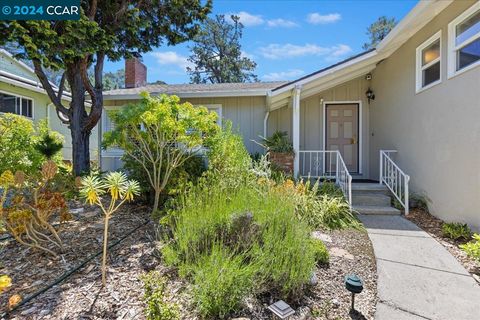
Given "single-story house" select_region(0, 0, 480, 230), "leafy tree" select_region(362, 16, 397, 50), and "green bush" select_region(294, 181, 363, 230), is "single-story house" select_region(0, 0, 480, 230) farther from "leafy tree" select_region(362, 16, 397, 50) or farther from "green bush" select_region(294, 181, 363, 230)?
"leafy tree" select_region(362, 16, 397, 50)

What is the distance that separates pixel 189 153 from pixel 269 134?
3928mm

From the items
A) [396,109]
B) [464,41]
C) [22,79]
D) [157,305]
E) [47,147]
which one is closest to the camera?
[157,305]

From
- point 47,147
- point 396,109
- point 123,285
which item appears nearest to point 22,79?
point 47,147

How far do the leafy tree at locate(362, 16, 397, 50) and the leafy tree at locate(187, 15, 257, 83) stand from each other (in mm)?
10782

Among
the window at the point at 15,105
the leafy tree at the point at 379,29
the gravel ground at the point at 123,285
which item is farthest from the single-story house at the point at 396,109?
the leafy tree at the point at 379,29

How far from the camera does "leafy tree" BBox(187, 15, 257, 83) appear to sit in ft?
80.8

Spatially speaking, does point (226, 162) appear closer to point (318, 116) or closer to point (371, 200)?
point (371, 200)

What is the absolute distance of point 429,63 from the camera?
5.67 metres

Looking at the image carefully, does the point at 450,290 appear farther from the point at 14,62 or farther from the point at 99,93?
the point at 14,62

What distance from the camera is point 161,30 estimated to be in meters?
8.00

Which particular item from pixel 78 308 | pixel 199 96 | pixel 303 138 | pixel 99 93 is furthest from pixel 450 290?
pixel 99 93

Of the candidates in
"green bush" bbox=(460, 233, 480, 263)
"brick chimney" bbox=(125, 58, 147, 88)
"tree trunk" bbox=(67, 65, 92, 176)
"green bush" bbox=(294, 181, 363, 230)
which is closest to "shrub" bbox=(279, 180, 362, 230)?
"green bush" bbox=(294, 181, 363, 230)

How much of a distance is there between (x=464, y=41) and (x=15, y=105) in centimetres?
1407

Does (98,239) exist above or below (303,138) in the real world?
below
